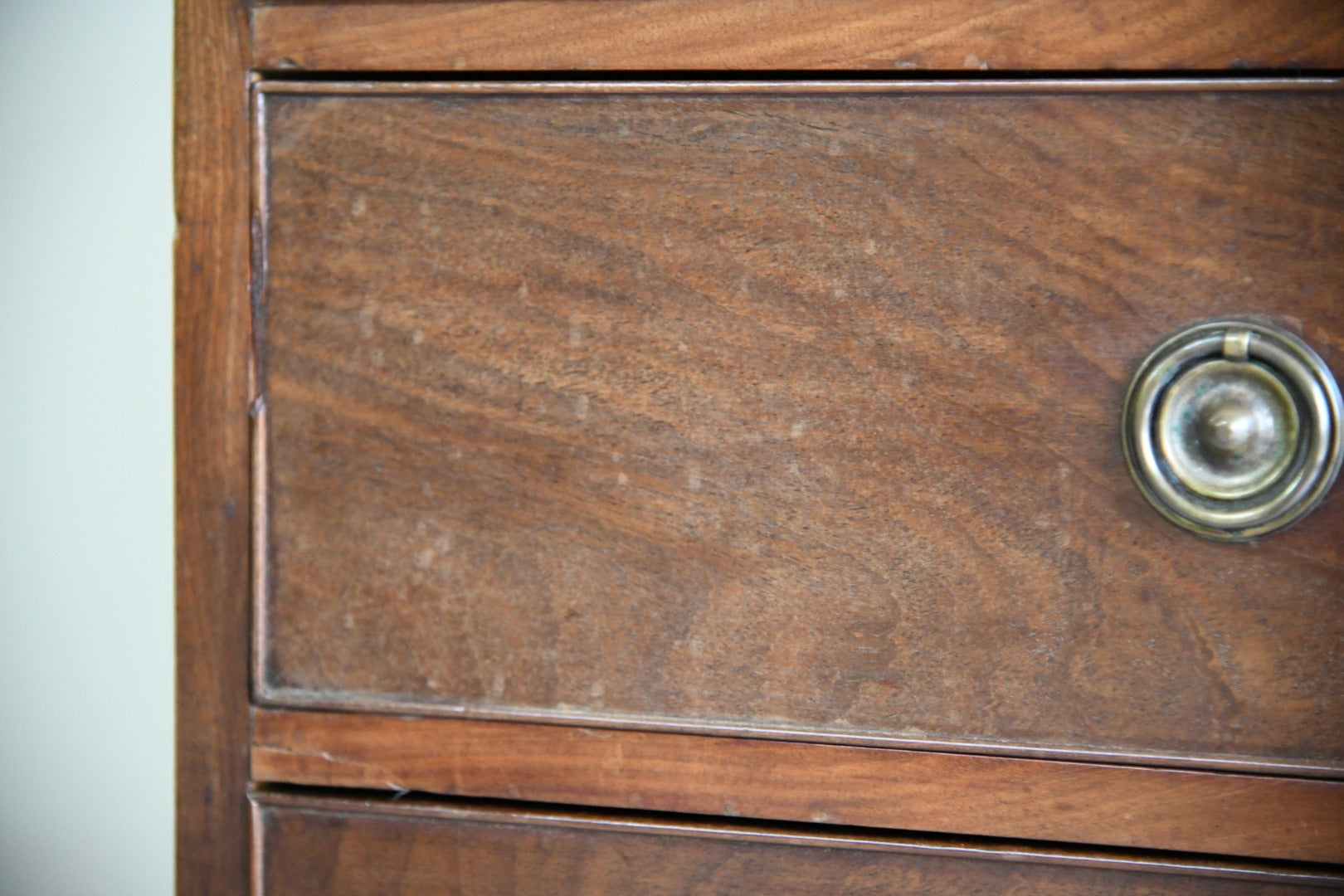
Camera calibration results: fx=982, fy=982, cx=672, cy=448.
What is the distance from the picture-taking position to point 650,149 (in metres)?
0.31

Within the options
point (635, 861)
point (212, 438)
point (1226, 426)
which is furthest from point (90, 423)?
point (1226, 426)

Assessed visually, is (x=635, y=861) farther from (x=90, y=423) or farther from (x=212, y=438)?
(x=90, y=423)

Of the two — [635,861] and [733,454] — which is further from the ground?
Result: [733,454]

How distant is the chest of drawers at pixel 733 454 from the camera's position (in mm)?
293

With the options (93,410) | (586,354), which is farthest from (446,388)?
(93,410)

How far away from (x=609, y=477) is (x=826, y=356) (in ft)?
0.26

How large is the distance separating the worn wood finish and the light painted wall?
0.31 meters

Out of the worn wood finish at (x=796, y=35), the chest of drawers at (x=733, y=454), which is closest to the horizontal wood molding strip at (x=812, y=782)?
the chest of drawers at (x=733, y=454)

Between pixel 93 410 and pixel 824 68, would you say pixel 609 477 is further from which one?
pixel 93 410

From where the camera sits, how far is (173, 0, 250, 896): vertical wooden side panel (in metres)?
0.33

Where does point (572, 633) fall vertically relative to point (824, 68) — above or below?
below

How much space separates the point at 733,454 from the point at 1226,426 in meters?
0.14

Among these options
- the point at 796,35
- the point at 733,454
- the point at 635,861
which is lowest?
the point at 635,861

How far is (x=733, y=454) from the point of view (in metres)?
0.31
